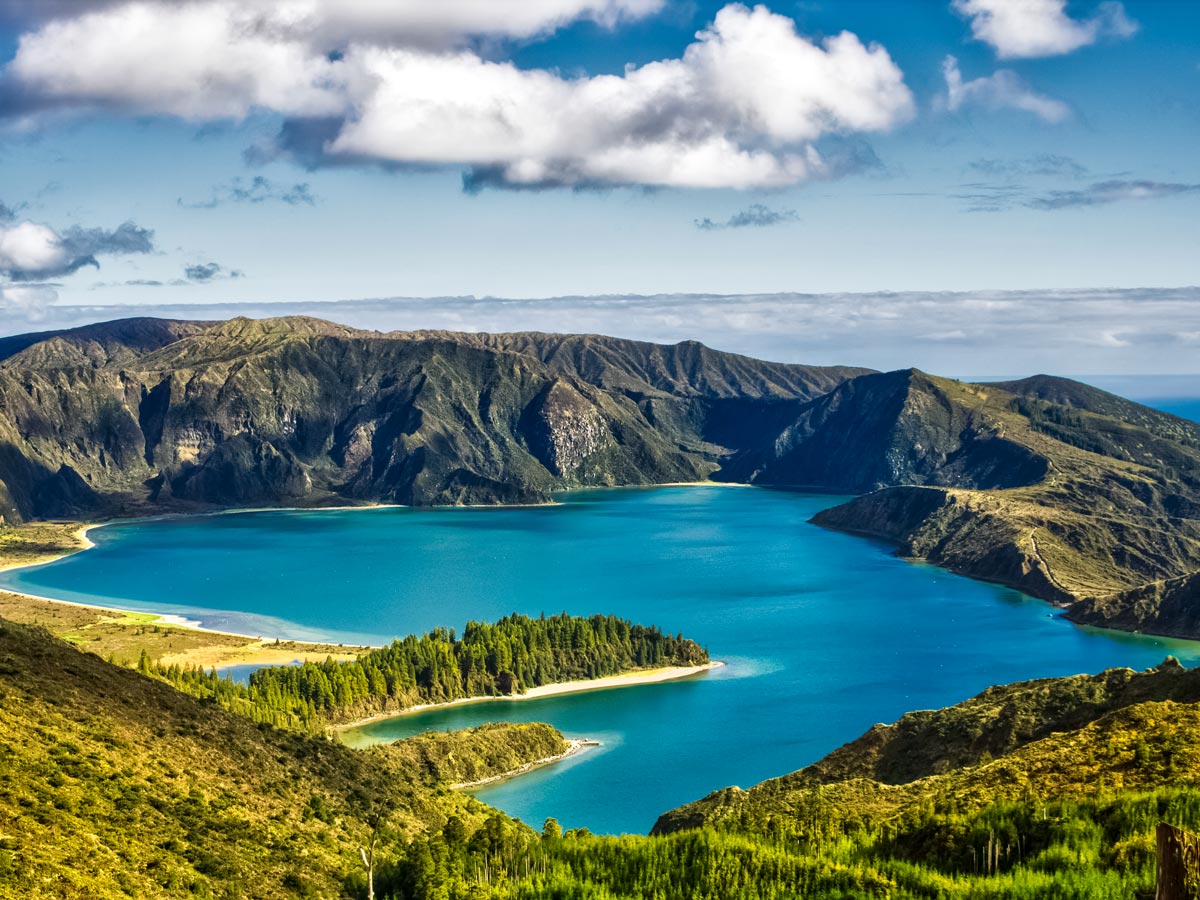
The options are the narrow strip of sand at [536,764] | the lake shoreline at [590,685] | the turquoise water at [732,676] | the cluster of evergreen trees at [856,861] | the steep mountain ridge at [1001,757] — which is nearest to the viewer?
the cluster of evergreen trees at [856,861]

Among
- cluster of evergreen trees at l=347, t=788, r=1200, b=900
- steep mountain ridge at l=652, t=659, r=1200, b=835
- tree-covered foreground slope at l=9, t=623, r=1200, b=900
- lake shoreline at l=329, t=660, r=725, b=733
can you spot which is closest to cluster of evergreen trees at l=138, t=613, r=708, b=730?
lake shoreline at l=329, t=660, r=725, b=733

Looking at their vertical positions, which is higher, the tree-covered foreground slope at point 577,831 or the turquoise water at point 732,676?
the tree-covered foreground slope at point 577,831

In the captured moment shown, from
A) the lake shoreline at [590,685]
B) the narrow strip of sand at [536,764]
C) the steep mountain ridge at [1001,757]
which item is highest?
the steep mountain ridge at [1001,757]

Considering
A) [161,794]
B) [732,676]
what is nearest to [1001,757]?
[161,794]

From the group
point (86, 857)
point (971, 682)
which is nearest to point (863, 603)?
point (971, 682)

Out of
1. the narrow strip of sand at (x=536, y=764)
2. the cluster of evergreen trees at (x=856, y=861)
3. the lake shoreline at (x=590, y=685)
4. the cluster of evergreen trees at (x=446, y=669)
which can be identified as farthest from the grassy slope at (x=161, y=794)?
the lake shoreline at (x=590, y=685)

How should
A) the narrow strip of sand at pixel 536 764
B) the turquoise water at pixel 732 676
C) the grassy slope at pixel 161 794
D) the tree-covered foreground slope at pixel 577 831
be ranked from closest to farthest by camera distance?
the tree-covered foreground slope at pixel 577 831
the grassy slope at pixel 161 794
the narrow strip of sand at pixel 536 764
the turquoise water at pixel 732 676

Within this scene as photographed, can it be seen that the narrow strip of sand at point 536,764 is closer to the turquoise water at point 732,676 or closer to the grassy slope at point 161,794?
the turquoise water at point 732,676
